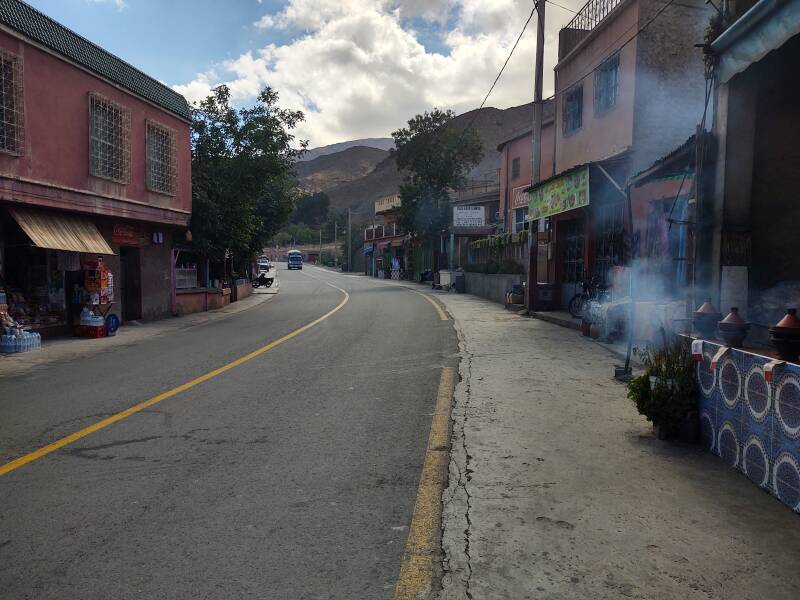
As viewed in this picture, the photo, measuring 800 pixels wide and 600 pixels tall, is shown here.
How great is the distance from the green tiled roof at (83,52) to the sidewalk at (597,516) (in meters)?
12.0

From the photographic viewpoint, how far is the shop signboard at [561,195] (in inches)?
536

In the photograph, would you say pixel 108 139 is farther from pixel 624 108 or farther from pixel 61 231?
pixel 624 108

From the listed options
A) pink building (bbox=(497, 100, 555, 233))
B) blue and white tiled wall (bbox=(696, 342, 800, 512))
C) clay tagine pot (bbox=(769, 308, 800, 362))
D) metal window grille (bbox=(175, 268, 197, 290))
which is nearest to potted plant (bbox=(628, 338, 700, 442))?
blue and white tiled wall (bbox=(696, 342, 800, 512))

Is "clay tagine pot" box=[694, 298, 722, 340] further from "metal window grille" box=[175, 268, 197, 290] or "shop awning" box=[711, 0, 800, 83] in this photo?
"metal window grille" box=[175, 268, 197, 290]

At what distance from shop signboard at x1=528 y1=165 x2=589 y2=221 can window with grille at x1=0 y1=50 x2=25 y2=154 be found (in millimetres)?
11700

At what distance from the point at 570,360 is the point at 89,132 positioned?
39.9 feet

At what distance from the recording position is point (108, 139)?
611 inches

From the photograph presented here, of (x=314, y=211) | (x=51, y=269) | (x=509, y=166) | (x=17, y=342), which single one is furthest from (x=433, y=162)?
(x=314, y=211)

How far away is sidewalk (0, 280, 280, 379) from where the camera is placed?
10.3m

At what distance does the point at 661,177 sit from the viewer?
992 centimetres

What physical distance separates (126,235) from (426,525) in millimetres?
A: 15594

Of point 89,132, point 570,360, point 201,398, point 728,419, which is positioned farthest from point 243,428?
point 89,132

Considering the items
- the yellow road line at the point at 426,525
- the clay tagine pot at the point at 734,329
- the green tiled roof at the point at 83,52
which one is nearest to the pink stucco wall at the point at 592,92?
the clay tagine pot at the point at 734,329

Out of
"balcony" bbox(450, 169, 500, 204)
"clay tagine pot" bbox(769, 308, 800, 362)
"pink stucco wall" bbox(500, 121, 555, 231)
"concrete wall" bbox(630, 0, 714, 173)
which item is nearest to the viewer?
"clay tagine pot" bbox(769, 308, 800, 362)
